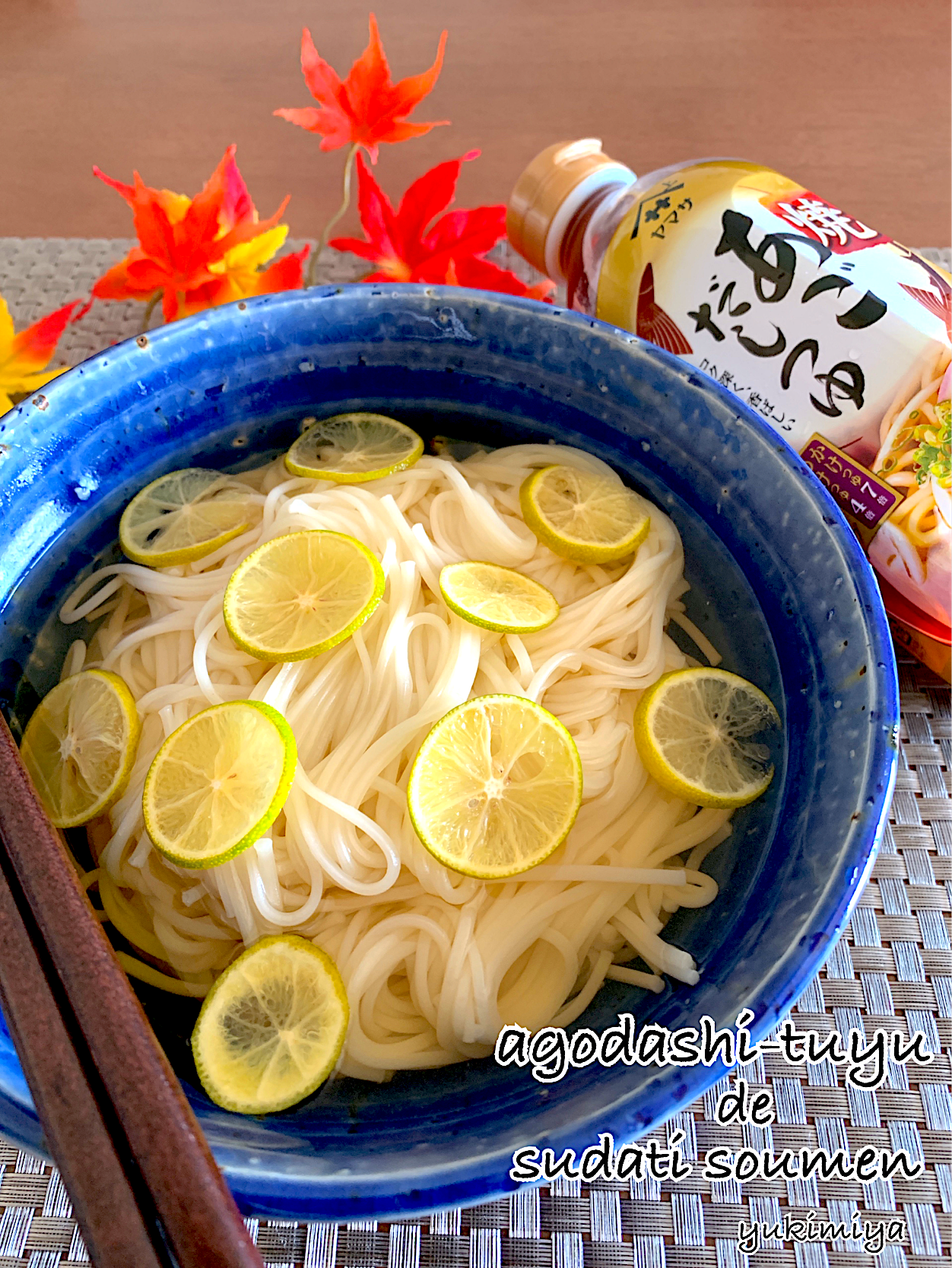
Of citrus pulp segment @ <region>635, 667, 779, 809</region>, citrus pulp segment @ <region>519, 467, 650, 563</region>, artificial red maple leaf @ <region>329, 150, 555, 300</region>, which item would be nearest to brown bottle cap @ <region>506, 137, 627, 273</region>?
Result: artificial red maple leaf @ <region>329, 150, 555, 300</region>

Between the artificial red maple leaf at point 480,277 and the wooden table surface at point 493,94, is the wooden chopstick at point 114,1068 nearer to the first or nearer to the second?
the artificial red maple leaf at point 480,277

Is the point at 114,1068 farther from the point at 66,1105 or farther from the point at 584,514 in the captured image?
the point at 584,514

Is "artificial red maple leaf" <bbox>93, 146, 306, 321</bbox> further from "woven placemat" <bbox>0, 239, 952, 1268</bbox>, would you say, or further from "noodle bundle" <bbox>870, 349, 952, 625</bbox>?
"woven placemat" <bbox>0, 239, 952, 1268</bbox>

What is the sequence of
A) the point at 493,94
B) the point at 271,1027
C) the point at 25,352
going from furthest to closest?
the point at 493,94, the point at 25,352, the point at 271,1027

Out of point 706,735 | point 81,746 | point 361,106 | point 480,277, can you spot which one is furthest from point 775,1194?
point 361,106

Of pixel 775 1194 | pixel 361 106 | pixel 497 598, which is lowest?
pixel 775 1194

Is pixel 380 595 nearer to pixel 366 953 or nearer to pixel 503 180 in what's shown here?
pixel 366 953

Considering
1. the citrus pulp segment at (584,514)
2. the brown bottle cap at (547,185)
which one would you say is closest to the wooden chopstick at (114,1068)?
the citrus pulp segment at (584,514)

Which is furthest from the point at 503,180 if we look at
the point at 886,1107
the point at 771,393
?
the point at 886,1107
